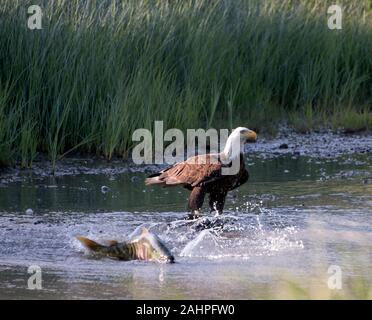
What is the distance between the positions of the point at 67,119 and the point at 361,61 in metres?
5.10

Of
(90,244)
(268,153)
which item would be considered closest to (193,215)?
(90,244)

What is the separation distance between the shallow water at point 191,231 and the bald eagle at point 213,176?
162mm

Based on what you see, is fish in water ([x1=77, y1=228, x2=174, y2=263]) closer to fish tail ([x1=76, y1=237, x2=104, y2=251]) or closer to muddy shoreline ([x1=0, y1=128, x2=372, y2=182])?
fish tail ([x1=76, y1=237, x2=104, y2=251])

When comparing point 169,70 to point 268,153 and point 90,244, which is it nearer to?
point 268,153

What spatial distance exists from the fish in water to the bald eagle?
1.41 meters

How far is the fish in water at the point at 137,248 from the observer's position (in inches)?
295

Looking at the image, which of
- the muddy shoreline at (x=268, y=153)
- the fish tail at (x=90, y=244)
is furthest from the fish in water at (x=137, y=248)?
the muddy shoreline at (x=268, y=153)

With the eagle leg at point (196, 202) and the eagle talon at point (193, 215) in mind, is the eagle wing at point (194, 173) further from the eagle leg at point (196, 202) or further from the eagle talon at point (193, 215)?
the eagle talon at point (193, 215)

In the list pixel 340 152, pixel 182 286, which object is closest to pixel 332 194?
pixel 340 152

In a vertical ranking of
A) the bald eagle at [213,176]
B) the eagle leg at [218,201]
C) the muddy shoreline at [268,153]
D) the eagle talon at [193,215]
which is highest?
the bald eagle at [213,176]

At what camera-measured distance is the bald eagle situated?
902cm

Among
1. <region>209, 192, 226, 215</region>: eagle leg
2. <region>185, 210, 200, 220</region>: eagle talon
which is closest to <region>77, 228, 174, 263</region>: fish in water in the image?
<region>185, 210, 200, 220</region>: eagle talon

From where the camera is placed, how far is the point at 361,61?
601 inches

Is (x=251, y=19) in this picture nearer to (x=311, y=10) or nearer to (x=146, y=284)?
(x=311, y=10)
